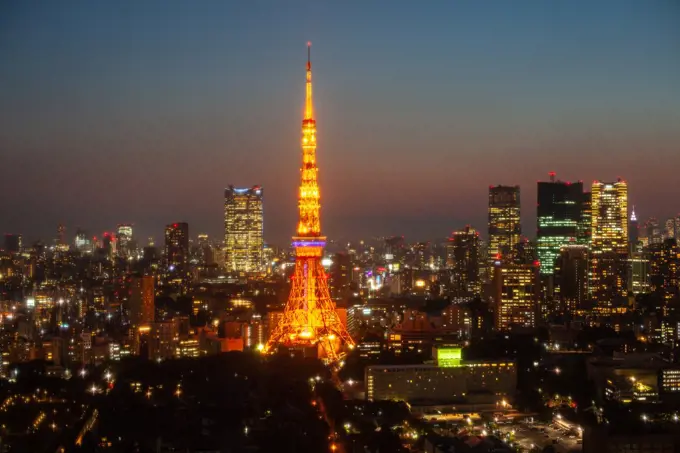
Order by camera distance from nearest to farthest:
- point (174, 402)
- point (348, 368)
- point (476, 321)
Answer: point (174, 402) < point (348, 368) < point (476, 321)

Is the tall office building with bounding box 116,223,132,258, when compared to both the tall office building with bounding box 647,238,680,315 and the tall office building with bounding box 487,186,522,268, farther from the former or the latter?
the tall office building with bounding box 647,238,680,315

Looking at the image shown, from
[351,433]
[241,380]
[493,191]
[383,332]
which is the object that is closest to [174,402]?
[241,380]

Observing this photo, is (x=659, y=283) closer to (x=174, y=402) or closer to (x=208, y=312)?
(x=208, y=312)

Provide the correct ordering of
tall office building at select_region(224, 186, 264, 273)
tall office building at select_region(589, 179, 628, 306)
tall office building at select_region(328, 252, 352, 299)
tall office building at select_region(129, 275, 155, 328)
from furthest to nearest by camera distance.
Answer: tall office building at select_region(224, 186, 264, 273) → tall office building at select_region(328, 252, 352, 299) → tall office building at select_region(589, 179, 628, 306) → tall office building at select_region(129, 275, 155, 328)

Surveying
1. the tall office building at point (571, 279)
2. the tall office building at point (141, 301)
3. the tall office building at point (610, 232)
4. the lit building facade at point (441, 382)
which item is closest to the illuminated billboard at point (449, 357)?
the lit building facade at point (441, 382)

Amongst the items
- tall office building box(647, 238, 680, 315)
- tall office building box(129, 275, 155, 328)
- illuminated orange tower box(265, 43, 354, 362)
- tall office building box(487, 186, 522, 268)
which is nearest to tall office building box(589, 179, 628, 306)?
tall office building box(647, 238, 680, 315)

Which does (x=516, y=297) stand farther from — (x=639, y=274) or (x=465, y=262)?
(x=465, y=262)
